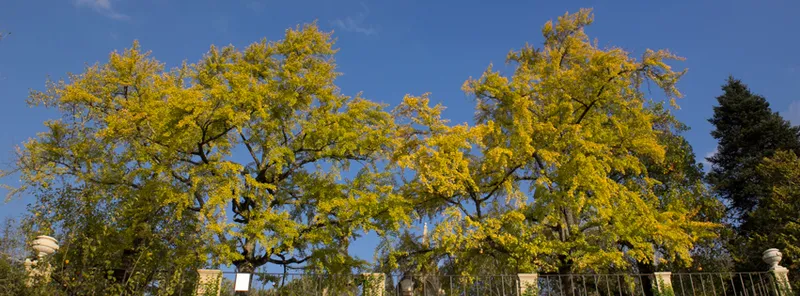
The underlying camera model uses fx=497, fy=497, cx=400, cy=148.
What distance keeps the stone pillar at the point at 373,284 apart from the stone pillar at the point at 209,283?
2790 millimetres

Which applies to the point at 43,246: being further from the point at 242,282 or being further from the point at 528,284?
the point at 528,284

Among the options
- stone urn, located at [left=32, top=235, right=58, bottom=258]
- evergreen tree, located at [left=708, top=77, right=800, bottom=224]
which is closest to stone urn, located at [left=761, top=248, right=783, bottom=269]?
evergreen tree, located at [left=708, top=77, right=800, bottom=224]

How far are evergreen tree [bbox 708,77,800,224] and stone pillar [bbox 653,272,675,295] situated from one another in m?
10.0

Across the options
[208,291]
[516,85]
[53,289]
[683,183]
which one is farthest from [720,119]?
[53,289]

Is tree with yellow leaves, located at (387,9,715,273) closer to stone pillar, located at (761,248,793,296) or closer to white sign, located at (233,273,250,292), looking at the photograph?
stone pillar, located at (761,248,793,296)

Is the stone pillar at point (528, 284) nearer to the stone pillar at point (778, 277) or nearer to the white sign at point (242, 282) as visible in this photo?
the white sign at point (242, 282)

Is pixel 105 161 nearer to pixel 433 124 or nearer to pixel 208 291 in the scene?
pixel 208 291

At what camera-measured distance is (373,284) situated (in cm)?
980

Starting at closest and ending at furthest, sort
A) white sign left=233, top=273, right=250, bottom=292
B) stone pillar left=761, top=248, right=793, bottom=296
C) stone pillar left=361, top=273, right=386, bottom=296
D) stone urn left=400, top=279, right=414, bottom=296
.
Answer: white sign left=233, top=273, right=250, bottom=292, stone pillar left=361, top=273, right=386, bottom=296, stone urn left=400, top=279, right=414, bottom=296, stone pillar left=761, top=248, right=793, bottom=296

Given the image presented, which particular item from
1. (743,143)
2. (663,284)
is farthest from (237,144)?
(743,143)

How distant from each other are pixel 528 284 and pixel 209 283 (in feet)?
20.5

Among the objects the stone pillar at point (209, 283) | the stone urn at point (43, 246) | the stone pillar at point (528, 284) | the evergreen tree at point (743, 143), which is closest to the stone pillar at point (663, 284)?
the stone pillar at point (528, 284)

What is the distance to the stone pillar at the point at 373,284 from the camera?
32.0 feet

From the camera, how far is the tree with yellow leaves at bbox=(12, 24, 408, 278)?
1098 centimetres
